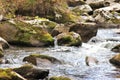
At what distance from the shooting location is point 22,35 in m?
18.8

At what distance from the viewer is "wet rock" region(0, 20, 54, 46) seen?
18.6m

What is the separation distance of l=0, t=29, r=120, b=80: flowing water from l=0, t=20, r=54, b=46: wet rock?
60 centimetres

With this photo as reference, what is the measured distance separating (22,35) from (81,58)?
3.88 metres

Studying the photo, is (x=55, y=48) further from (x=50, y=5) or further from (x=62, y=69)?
(x=50, y=5)

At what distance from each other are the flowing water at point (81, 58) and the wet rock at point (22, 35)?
23.7 inches

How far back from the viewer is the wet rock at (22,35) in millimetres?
18594

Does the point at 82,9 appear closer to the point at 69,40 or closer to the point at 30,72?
the point at 69,40

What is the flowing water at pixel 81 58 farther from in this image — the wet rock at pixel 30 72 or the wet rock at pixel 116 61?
the wet rock at pixel 30 72

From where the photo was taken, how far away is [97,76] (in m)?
13.2

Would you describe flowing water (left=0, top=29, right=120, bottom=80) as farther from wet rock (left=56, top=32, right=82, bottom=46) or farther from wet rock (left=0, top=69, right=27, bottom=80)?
wet rock (left=0, top=69, right=27, bottom=80)

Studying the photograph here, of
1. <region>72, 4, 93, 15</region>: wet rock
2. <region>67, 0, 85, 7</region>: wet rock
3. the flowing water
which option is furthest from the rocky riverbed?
<region>67, 0, 85, 7</region>: wet rock

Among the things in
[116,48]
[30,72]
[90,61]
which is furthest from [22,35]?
[30,72]

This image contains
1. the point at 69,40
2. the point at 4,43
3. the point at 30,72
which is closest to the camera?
the point at 30,72

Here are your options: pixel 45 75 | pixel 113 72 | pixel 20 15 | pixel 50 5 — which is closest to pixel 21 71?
pixel 45 75
